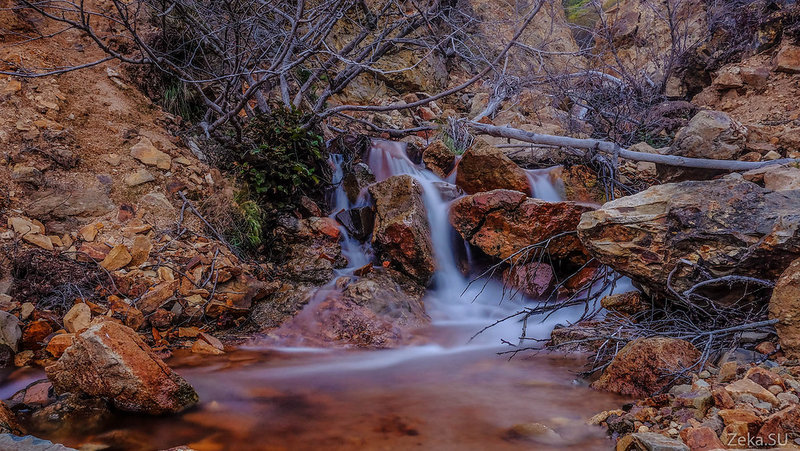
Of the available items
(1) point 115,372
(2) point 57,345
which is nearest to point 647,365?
(1) point 115,372

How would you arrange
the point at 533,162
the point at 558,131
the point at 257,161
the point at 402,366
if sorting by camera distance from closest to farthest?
the point at 402,366
the point at 257,161
the point at 533,162
the point at 558,131

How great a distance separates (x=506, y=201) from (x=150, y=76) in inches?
184

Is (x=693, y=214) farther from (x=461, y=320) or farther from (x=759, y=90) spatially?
(x=759, y=90)

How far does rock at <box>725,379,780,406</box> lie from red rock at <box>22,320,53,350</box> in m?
3.86

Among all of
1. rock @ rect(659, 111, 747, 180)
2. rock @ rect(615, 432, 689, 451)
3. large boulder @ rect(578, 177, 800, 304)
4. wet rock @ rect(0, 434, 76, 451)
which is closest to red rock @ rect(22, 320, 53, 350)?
wet rock @ rect(0, 434, 76, 451)

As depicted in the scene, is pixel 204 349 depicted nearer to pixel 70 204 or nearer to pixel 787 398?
pixel 70 204

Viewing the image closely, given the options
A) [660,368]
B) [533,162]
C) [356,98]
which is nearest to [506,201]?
[533,162]

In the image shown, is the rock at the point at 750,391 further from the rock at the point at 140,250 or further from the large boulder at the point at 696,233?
the rock at the point at 140,250

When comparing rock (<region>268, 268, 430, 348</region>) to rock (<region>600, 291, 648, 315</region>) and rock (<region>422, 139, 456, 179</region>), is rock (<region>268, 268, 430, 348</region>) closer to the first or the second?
rock (<region>600, 291, 648, 315</region>)

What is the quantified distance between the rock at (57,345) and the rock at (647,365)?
336 cm

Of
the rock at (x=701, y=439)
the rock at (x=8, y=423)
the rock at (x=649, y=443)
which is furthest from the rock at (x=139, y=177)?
the rock at (x=701, y=439)

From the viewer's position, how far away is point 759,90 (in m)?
6.62

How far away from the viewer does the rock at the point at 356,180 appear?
5855 mm

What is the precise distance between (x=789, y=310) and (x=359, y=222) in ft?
13.6
